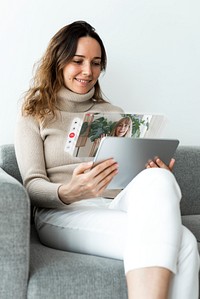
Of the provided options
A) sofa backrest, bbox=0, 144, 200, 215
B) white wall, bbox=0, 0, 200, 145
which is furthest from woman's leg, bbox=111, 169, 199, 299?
white wall, bbox=0, 0, 200, 145

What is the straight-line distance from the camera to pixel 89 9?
8.27 feet

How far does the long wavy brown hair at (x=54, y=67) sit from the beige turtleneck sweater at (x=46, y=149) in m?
0.04

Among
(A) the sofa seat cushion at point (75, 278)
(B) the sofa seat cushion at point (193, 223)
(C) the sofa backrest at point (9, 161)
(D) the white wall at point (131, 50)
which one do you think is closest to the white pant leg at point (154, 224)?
(A) the sofa seat cushion at point (75, 278)

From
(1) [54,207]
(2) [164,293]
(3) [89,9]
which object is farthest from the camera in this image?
(3) [89,9]

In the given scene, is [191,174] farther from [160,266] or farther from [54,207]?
[160,266]

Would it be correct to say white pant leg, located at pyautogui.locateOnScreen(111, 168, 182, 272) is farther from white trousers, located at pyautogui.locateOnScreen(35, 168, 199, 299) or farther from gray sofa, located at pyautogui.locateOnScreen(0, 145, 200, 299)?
gray sofa, located at pyautogui.locateOnScreen(0, 145, 200, 299)

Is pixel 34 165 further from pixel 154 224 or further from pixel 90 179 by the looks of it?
pixel 154 224

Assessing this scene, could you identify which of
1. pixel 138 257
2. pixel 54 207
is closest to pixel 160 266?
pixel 138 257

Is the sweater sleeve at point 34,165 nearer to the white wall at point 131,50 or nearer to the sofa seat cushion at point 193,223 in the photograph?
the white wall at point 131,50

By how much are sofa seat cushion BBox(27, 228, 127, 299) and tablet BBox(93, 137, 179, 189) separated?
0.96 ft

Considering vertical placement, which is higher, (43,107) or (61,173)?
(43,107)

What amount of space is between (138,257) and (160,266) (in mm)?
58

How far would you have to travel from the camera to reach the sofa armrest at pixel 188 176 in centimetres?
253

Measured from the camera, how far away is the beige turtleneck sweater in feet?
6.50
